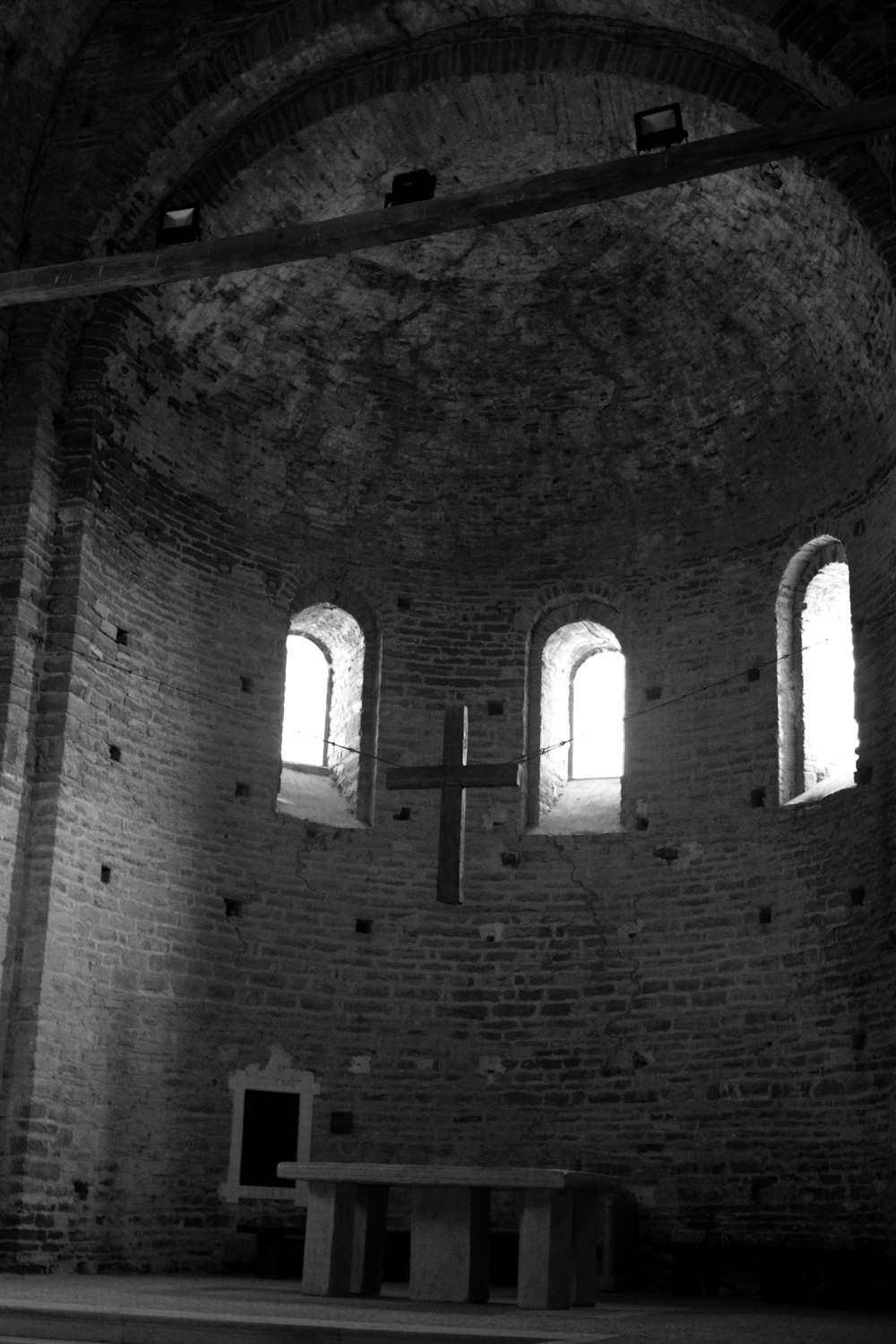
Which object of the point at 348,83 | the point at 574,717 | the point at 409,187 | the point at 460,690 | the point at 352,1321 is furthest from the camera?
the point at 574,717

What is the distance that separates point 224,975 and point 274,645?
10.3 feet

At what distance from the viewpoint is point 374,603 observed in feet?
52.8

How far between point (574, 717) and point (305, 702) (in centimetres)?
266

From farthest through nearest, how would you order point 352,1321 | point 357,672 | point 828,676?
point 357,672 < point 828,676 < point 352,1321

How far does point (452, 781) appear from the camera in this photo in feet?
42.3

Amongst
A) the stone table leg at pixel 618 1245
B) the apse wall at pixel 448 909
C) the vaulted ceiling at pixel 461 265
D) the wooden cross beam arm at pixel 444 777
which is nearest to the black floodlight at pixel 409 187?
the vaulted ceiling at pixel 461 265

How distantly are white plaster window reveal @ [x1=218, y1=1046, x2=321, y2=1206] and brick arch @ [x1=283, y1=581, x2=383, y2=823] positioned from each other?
2.46m

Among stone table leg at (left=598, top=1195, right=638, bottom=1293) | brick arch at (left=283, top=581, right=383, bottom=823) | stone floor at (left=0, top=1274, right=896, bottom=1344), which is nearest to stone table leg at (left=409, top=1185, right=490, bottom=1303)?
stone floor at (left=0, top=1274, right=896, bottom=1344)

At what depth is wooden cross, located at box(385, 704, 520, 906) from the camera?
40.9 ft

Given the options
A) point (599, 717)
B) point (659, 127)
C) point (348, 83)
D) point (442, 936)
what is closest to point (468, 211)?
point (659, 127)

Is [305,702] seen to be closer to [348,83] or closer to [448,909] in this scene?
[448,909]

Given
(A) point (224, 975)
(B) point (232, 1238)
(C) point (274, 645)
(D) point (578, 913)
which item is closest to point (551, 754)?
(D) point (578, 913)

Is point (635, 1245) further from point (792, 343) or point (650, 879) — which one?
point (792, 343)

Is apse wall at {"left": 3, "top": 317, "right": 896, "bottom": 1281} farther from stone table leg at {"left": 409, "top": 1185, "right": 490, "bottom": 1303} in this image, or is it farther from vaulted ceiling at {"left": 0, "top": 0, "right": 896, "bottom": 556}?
stone table leg at {"left": 409, "top": 1185, "right": 490, "bottom": 1303}
